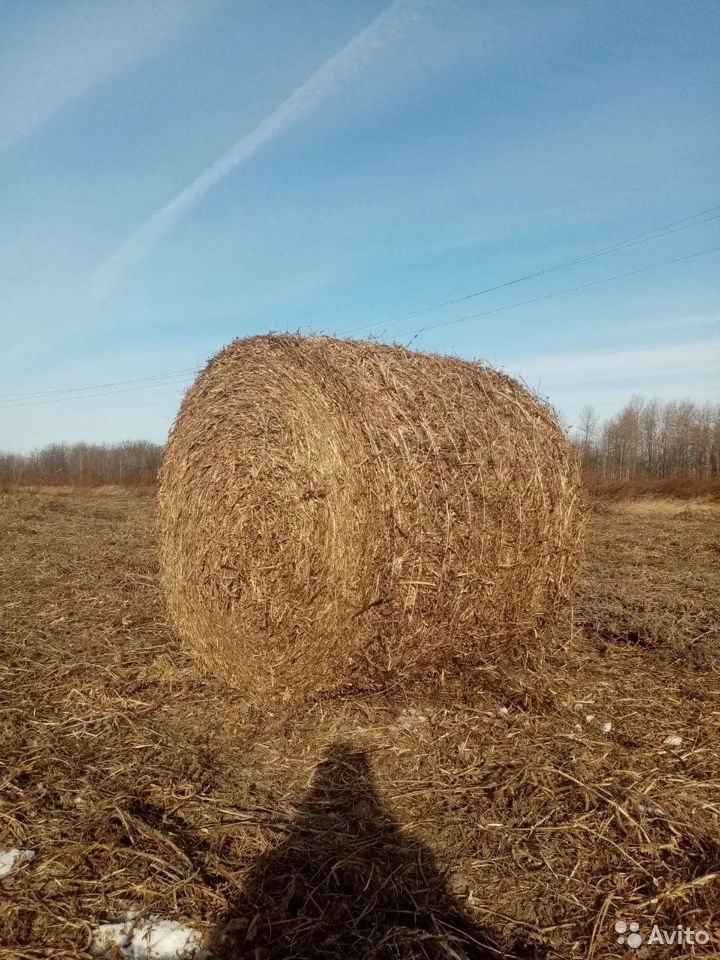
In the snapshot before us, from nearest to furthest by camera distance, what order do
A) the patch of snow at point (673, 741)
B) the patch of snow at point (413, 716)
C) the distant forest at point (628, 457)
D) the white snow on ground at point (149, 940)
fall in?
the white snow on ground at point (149, 940), the patch of snow at point (673, 741), the patch of snow at point (413, 716), the distant forest at point (628, 457)

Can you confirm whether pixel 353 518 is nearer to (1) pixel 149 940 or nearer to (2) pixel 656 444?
(1) pixel 149 940

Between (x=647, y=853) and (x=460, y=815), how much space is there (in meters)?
0.94

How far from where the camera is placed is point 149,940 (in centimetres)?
287

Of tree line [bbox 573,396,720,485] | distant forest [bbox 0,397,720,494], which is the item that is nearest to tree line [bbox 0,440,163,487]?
distant forest [bbox 0,397,720,494]

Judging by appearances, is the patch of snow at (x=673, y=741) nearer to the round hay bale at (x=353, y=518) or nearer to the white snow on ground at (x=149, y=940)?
the round hay bale at (x=353, y=518)

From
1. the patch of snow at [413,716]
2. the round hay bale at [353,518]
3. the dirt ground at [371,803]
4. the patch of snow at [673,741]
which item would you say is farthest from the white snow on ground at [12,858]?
the patch of snow at [673,741]

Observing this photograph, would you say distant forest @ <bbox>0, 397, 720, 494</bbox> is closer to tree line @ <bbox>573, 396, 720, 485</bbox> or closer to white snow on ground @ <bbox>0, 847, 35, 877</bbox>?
tree line @ <bbox>573, 396, 720, 485</bbox>

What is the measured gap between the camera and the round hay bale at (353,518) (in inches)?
188

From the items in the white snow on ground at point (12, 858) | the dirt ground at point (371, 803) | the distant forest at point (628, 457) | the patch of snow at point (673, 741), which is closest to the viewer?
the dirt ground at point (371, 803)

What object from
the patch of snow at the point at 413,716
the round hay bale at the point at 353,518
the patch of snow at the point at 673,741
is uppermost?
the round hay bale at the point at 353,518

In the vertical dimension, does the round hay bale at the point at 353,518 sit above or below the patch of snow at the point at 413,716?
above

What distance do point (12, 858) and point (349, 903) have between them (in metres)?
1.67

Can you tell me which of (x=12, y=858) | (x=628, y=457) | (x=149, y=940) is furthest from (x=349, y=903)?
(x=628, y=457)

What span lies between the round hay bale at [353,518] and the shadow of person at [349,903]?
139 cm
